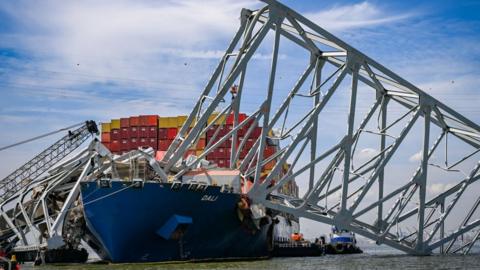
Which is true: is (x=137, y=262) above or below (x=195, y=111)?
below

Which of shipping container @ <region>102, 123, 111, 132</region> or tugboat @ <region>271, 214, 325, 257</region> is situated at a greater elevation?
shipping container @ <region>102, 123, 111, 132</region>

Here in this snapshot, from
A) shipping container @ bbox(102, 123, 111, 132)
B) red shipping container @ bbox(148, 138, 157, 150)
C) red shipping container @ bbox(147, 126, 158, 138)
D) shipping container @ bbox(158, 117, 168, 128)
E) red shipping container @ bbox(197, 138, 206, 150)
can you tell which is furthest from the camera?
shipping container @ bbox(102, 123, 111, 132)

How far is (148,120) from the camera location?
93188 mm

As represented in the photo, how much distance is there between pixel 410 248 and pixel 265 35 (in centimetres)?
2075

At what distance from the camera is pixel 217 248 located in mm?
45656

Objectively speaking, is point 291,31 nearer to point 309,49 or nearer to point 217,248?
point 309,49

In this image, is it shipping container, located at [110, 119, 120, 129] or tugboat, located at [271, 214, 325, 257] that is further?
shipping container, located at [110, 119, 120, 129]

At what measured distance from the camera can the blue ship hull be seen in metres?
41.3

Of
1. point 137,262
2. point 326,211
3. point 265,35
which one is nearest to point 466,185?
point 326,211

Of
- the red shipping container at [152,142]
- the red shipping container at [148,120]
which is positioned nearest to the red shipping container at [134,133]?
the red shipping container at [148,120]

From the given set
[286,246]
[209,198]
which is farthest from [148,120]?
[209,198]

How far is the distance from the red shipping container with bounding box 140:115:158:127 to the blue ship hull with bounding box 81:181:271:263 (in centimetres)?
4911

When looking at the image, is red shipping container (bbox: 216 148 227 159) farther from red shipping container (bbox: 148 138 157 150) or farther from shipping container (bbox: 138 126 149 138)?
shipping container (bbox: 138 126 149 138)

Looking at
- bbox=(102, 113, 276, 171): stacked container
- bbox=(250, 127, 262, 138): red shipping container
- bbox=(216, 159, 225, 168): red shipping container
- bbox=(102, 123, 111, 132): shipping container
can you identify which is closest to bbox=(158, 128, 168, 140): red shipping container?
bbox=(102, 113, 276, 171): stacked container
